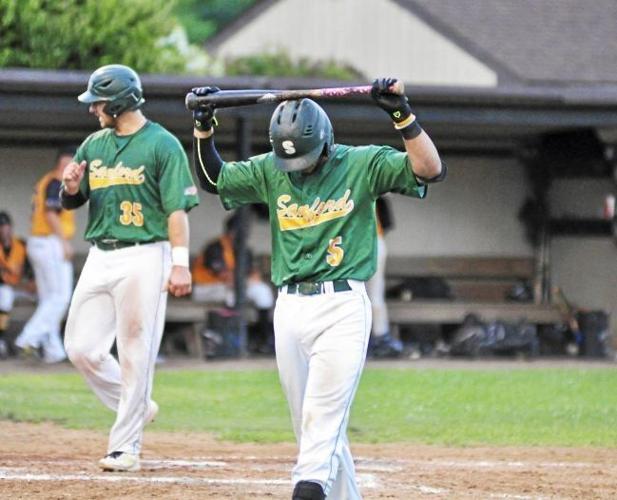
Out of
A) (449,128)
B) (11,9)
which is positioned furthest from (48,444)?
(11,9)

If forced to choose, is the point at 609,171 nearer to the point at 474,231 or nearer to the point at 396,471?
the point at 474,231

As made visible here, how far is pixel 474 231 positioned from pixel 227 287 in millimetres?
3412

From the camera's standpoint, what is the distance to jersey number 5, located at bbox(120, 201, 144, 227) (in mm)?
7609

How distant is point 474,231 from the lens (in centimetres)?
1766

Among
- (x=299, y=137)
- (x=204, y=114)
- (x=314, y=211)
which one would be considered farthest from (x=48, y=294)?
(x=299, y=137)

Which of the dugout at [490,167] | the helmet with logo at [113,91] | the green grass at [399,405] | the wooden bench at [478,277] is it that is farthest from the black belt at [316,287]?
the wooden bench at [478,277]

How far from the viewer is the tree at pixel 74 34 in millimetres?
18562

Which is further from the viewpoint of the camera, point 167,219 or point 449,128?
point 449,128

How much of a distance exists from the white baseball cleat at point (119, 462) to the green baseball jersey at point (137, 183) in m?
1.05

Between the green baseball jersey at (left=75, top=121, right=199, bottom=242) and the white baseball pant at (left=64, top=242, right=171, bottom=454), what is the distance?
11 cm

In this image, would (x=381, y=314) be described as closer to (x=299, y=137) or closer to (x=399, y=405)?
(x=399, y=405)

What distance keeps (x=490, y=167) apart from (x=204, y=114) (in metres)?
11.7

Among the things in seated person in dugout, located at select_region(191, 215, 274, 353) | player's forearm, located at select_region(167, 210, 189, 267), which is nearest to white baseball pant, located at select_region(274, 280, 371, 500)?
player's forearm, located at select_region(167, 210, 189, 267)

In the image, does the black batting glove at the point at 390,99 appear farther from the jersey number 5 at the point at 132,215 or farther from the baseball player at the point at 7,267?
the baseball player at the point at 7,267
